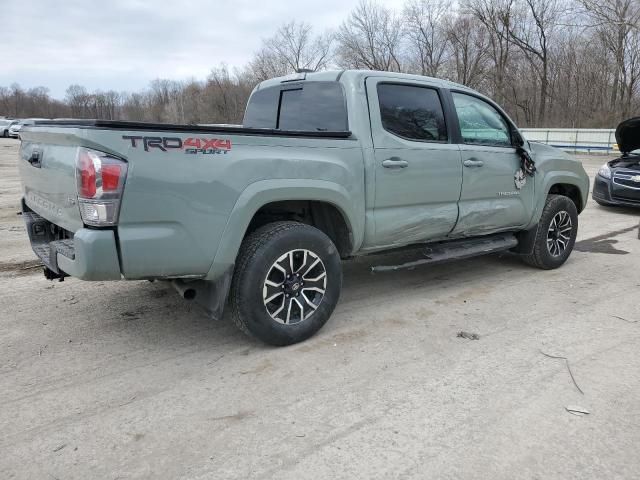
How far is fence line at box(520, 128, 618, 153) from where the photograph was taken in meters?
28.1

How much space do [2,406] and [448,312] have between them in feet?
10.8

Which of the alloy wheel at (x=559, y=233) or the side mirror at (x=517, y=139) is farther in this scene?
the alloy wheel at (x=559, y=233)

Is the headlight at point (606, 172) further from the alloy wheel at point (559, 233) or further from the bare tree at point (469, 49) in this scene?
the bare tree at point (469, 49)

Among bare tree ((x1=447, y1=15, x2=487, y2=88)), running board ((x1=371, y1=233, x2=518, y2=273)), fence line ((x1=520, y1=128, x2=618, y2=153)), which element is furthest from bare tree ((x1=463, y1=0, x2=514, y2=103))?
running board ((x1=371, y1=233, x2=518, y2=273))

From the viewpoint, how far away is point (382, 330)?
405 centimetres

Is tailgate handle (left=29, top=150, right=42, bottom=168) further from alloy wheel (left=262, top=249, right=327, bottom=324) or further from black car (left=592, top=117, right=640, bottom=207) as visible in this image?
black car (left=592, top=117, right=640, bottom=207)

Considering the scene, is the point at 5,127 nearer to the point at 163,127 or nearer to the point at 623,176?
the point at 623,176

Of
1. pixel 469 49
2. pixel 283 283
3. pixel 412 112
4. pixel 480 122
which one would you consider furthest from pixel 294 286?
pixel 469 49

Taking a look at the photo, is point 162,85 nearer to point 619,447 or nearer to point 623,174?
point 623,174

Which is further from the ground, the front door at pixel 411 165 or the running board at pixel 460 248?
the front door at pixel 411 165

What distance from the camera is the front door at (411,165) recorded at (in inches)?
161

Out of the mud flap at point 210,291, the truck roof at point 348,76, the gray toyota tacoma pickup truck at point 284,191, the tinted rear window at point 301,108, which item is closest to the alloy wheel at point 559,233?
the gray toyota tacoma pickup truck at point 284,191

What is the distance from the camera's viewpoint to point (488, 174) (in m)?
4.90

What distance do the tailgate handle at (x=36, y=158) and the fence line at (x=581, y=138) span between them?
28549 mm
